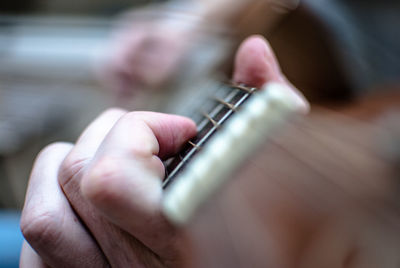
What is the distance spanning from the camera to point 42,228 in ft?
0.99

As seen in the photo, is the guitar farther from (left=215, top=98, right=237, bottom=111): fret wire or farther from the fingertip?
the fingertip

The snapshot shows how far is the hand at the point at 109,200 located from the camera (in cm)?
24

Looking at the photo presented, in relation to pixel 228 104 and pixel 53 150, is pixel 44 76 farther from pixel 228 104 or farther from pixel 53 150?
pixel 228 104

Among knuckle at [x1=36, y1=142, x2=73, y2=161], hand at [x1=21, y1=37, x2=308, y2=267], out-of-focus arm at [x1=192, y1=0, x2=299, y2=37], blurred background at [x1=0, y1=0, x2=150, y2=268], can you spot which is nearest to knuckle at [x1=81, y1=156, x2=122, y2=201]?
hand at [x1=21, y1=37, x2=308, y2=267]

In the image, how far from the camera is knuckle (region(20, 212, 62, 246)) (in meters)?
0.30

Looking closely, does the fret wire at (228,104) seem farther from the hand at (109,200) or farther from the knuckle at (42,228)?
the knuckle at (42,228)

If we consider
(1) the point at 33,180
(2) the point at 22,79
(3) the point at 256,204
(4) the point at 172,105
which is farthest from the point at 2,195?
(3) the point at 256,204

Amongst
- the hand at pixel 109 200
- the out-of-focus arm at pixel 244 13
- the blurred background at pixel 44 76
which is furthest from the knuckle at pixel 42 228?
the blurred background at pixel 44 76

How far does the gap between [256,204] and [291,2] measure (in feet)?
1.46

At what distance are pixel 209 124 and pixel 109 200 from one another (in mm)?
105

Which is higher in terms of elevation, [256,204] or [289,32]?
[289,32]

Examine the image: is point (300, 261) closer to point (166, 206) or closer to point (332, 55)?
point (166, 206)

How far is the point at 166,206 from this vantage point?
199mm

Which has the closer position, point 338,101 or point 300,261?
point 300,261
